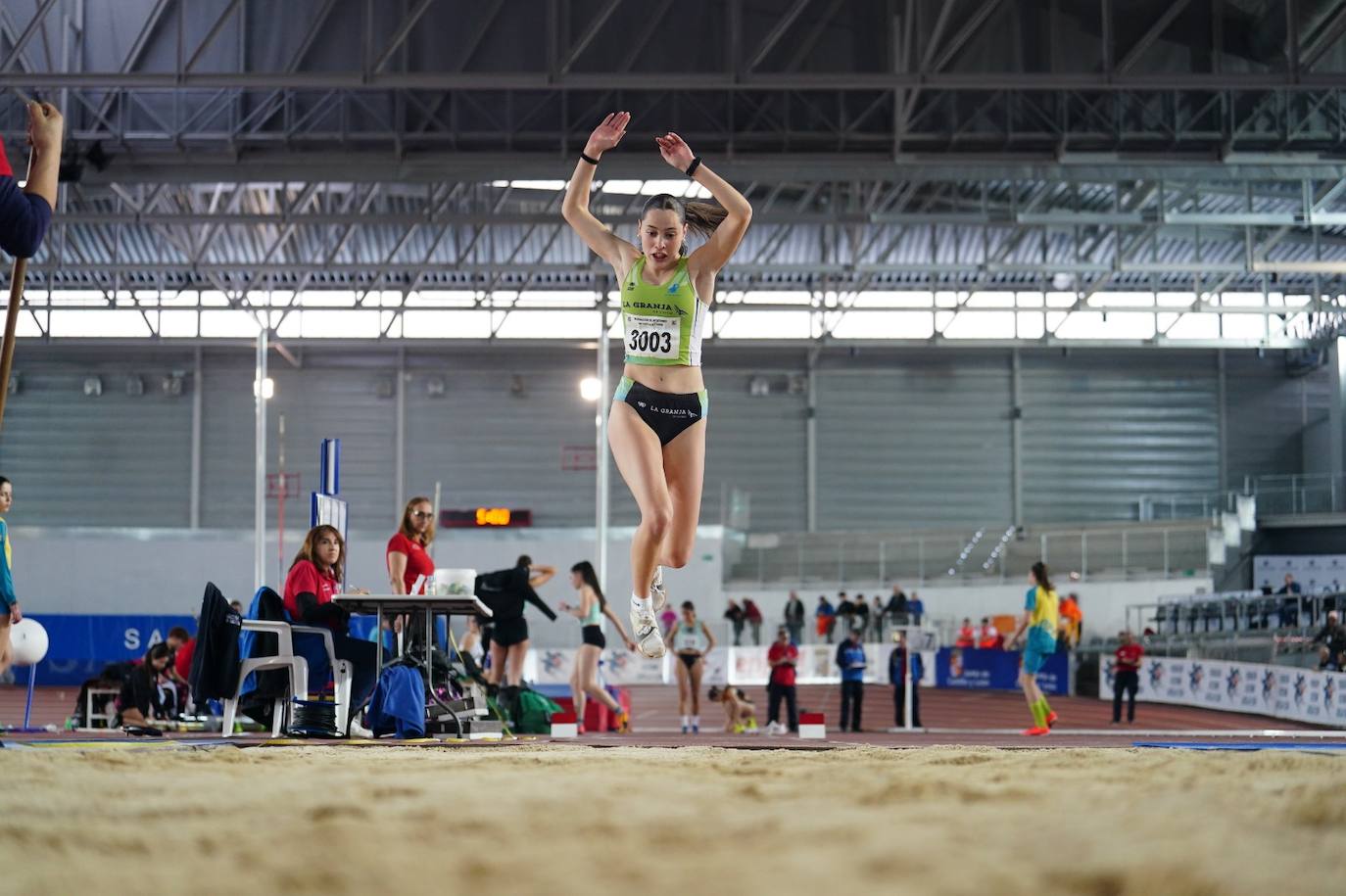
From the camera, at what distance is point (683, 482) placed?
21.9 ft

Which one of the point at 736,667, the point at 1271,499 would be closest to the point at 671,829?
the point at 736,667

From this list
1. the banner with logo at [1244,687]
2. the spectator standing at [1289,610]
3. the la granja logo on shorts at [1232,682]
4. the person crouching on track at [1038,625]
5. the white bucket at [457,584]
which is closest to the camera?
the white bucket at [457,584]

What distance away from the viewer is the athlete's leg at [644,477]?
633 centimetres

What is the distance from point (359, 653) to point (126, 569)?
2588cm

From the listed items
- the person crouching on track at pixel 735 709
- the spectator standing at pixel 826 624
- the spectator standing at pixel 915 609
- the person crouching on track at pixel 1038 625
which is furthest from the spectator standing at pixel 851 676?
the spectator standing at pixel 826 624

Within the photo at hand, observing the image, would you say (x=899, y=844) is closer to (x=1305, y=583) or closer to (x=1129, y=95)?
(x=1129, y=95)

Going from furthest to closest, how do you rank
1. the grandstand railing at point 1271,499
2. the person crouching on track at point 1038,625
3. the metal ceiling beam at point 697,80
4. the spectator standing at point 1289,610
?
the grandstand railing at point 1271,499
the spectator standing at point 1289,610
the metal ceiling beam at point 697,80
the person crouching on track at point 1038,625

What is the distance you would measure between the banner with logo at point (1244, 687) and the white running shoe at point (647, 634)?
537 inches

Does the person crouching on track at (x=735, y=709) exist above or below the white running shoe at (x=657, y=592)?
below

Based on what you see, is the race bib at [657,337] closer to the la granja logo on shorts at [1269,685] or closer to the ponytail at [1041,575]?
the ponytail at [1041,575]

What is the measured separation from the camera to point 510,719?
11031mm

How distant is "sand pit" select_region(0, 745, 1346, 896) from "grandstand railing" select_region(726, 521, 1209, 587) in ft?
94.3

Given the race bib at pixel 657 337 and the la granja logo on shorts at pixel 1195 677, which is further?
the la granja logo on shorts at pixel 1195 677

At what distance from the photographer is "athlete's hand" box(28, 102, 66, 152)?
15.1 feet
